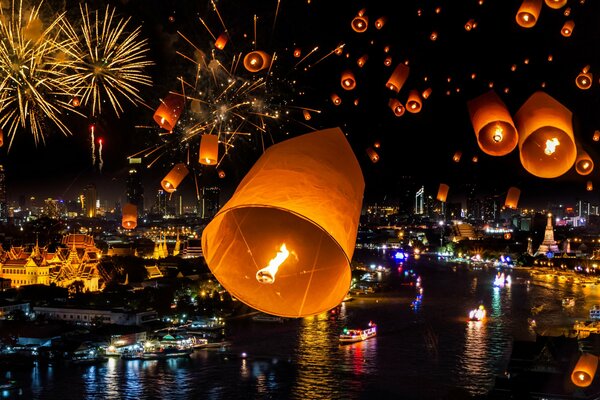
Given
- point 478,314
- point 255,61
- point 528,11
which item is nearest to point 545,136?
point 528,11

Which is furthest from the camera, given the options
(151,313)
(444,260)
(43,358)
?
(444,260)

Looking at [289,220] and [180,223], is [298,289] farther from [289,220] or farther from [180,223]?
[180,223]

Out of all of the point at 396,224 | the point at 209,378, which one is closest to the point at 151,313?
the point at 209,378

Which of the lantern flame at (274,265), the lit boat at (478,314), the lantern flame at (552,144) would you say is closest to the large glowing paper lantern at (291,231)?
the lantern flame at (274,265)

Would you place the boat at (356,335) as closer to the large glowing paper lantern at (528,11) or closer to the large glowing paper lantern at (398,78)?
the large glowing paper lantern at (398,78)

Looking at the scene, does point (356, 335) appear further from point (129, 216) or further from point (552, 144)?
point (552, 144)
